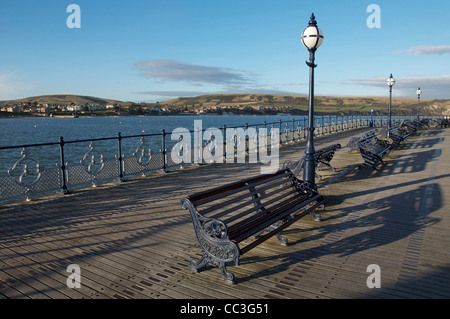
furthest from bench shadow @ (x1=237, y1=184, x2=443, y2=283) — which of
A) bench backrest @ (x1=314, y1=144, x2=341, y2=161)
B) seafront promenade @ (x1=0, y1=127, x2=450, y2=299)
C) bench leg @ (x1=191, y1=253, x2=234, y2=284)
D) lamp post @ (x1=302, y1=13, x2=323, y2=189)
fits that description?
bench backrest @ (x1=314, y1=144, x2=341, y2=161)

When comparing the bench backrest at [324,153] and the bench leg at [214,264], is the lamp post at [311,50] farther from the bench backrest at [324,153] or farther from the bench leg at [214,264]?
the bench leg at [214,264]

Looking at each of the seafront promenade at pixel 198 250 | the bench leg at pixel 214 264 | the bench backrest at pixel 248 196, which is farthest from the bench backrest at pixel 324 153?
the bench leg at pixel 214 264

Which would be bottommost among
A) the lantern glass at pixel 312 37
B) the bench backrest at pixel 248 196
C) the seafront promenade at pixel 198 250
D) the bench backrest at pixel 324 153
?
the seafront promenade at pixel 198 250

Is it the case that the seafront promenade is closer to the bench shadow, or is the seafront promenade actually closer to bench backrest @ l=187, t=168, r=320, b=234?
the bench shadow

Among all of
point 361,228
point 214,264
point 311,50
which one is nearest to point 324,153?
point 311,50

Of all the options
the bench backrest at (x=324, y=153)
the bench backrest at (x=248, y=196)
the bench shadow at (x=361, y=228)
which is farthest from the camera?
the bench backrest at (x=324, y=153)

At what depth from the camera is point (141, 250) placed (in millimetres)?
4977

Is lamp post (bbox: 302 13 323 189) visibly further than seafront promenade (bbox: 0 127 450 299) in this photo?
Yes

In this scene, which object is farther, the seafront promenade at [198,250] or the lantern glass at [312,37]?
the lantern glass at [312,37]

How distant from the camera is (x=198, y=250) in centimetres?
A: 496

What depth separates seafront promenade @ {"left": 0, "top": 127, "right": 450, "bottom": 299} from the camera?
3.87 metres

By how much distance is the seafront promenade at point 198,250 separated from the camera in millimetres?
3871
